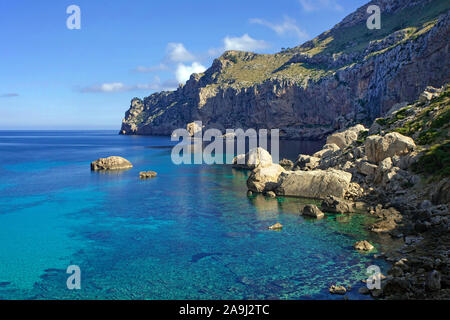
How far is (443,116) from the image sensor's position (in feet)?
142

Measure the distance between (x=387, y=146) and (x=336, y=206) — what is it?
38.9 ft

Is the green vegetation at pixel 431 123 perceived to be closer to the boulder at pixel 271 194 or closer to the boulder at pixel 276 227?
the boulder at pixel 271 194

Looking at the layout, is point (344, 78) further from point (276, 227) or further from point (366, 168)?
point (276, 227)

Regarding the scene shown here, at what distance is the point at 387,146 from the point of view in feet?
138

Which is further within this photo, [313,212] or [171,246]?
[313,212]

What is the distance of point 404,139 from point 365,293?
92.0 feet

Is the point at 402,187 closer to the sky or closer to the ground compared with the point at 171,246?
closer to the sky

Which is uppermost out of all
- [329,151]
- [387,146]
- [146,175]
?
[387,146]

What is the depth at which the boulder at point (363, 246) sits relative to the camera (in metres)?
25.7

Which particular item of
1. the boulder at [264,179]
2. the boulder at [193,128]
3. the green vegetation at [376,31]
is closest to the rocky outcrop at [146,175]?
the boulder at [264,179]

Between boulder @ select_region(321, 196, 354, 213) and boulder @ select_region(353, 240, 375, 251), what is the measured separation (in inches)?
376

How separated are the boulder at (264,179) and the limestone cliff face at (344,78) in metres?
50.5

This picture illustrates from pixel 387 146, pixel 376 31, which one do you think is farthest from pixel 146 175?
pixel 376 31

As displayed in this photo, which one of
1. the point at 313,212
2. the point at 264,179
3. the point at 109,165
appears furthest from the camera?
the point at 109,165
